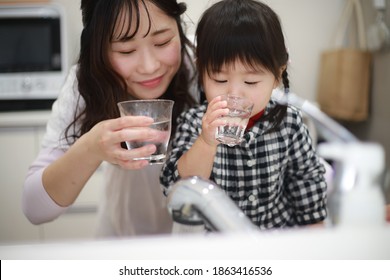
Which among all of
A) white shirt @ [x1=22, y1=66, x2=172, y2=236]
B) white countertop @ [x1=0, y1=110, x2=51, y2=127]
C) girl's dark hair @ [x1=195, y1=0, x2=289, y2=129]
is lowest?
white shirt @ [x1=22, y1=66, x2=172, y2=236]

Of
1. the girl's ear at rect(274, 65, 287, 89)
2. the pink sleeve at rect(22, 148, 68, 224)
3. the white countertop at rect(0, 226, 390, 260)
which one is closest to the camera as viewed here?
the white countertop at rect(0, 226, 390, 260)

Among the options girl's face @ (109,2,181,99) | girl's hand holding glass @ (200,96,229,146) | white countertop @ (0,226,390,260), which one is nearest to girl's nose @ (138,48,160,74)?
girl's face @ (109,2,181,99)

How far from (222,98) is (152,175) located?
26 centimetres

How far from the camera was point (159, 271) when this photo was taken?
1.43 feet

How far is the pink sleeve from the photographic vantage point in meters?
0.58

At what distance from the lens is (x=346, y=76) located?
0.54 m

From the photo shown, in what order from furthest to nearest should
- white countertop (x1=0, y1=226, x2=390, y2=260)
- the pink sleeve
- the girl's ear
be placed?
the pink sleeve, the girl's ear, white countertop (x1=0, y1=226, x2=390, y2=260)

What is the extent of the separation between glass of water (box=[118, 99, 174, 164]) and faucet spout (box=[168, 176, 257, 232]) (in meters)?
0.09

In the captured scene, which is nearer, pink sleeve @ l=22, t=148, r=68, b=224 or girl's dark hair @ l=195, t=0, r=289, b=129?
girl's dark hair @ l=195, t=0, r=289, b=129

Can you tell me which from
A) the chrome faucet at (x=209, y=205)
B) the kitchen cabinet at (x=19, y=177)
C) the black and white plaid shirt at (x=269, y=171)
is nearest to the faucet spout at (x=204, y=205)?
the chrome faucet at (x=209, y=205)

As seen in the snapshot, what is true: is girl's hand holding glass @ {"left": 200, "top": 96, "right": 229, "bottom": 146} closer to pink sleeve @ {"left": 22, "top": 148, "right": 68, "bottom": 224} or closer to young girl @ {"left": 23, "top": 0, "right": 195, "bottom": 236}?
young girl @ {"left": 23, "top": 0, "right": 195, "bottom": 236}

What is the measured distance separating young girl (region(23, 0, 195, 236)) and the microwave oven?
0.17 ft

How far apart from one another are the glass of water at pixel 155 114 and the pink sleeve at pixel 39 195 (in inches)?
7.5

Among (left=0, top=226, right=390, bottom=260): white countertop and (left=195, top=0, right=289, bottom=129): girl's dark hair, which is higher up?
(left=195, top=0, right=289, bottom=129): girl's dark hair
